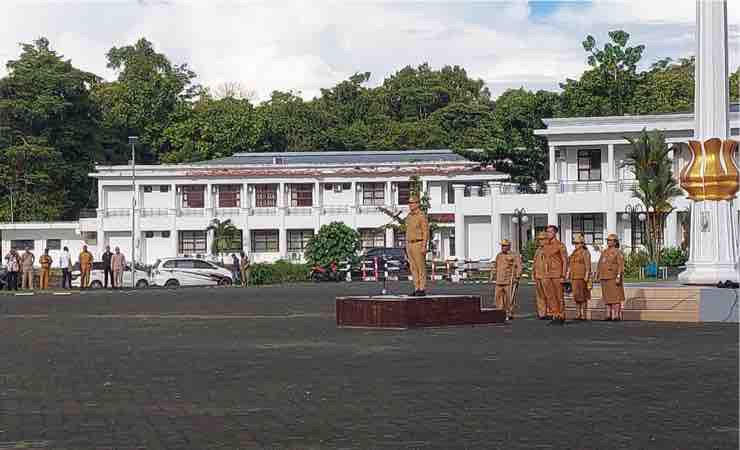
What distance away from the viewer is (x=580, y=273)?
26812 mm

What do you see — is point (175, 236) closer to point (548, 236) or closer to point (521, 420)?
point (548, 236)

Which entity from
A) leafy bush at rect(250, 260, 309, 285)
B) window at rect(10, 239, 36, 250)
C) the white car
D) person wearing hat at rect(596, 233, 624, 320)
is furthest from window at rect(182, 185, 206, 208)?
person wearing hat at rect(596, 233, 624, 320)

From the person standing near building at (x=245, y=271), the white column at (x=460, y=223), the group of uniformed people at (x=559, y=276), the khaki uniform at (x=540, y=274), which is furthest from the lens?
the white column at (x=460, y=223)

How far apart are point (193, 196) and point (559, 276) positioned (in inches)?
2343

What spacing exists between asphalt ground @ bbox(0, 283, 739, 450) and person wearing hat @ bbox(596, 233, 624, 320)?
4.95ft

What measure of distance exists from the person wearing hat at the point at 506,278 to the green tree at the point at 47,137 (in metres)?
59.8

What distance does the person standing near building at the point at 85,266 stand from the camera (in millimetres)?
Result: 52500

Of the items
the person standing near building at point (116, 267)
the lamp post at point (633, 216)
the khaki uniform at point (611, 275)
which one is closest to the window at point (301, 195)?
the lamp post at point (633, 216)

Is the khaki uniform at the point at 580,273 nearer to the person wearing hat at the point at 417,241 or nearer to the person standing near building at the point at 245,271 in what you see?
the person wearing hat at the point at 417,241

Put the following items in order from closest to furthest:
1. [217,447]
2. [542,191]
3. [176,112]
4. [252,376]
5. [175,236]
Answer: [217,447]
[252,376]
[542,191]
[175,236]
[176,112]

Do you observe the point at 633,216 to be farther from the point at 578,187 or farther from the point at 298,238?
the point at 298,238

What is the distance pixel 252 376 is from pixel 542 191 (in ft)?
183

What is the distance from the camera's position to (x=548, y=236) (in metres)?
26.3

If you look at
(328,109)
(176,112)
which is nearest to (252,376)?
(176,112)
